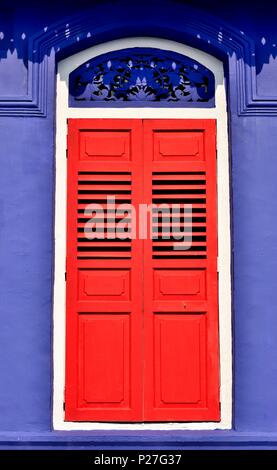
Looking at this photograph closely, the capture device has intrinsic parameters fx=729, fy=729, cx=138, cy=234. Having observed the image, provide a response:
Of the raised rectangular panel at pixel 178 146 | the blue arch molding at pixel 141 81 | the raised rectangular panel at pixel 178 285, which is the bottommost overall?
the raised rectangular panel at pixel 178 285

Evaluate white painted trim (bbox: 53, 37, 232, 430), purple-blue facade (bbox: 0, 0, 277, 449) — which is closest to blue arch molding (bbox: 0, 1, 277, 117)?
purple-blue facade (bbox: 0, 0, 277, 449)

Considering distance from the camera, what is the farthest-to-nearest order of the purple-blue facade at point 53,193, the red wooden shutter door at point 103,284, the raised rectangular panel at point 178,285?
the raised rectangular panel at point 178,285 < the red wooden shutter door at point 103,284 < the purple-blue facade at point 53,193

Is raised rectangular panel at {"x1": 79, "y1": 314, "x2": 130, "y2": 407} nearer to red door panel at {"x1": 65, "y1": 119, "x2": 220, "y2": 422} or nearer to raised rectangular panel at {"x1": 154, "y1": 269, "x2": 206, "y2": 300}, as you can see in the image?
red door panel at {"x1": 65, "y1": 119, "x2": 220, "y2": 422}

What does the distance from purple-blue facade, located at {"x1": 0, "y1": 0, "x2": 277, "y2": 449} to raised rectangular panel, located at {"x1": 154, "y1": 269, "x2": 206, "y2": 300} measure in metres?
0.31

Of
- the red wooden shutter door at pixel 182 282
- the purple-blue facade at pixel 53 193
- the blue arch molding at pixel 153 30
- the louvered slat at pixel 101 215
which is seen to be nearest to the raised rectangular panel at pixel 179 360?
the red wooden shutter door at pixel 182 282

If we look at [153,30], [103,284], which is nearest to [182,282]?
[103,284]

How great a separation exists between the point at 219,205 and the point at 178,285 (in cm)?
74

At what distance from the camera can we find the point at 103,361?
577cm

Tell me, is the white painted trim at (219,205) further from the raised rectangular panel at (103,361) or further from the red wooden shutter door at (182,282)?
the raised rectangular panel at (103,361)

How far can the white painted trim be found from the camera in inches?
228

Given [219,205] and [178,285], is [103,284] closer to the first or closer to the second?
[178,285]

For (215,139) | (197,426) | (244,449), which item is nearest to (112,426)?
(197,426)

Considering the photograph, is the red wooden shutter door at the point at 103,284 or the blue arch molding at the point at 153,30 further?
the blue arch molding at the point at 153,30

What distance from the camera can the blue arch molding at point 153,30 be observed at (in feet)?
19.4
